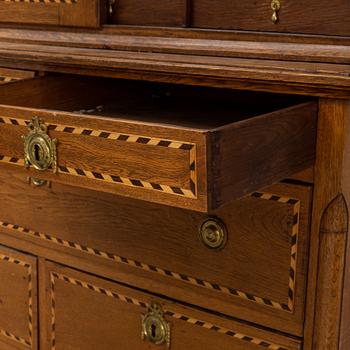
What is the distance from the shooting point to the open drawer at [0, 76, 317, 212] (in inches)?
40.1

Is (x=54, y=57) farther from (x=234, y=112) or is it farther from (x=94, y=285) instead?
(x=94, y=285)

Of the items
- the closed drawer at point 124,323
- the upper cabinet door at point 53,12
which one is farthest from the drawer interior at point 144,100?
the closed drawer at point 124,323

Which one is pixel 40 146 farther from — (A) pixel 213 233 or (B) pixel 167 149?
(A) pixel 213 233

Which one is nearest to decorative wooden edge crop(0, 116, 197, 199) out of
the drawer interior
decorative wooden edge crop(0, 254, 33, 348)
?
the drawer interior

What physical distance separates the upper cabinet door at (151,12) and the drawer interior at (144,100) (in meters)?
0.13

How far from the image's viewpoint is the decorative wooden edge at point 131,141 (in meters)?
1.02

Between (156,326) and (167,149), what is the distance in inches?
19.8

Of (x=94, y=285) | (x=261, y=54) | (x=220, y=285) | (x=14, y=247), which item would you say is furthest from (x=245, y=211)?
(x=14, y=247)

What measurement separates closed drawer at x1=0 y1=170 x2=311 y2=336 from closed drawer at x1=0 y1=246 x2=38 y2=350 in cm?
7

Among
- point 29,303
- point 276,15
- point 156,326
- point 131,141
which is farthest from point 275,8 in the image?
point 29,303

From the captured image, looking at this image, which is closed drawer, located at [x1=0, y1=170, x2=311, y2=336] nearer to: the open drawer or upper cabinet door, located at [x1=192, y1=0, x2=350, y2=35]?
the open drawer

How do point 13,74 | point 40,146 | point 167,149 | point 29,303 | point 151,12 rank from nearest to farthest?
point 167,149
point 40,146
point 151,12
point 13,74
point 29,303

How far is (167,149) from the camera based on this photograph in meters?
1.04

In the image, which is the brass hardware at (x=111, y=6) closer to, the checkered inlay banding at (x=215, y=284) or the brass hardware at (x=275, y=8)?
the brass hardware at (x=275, y=8)
